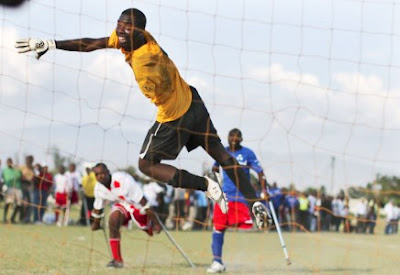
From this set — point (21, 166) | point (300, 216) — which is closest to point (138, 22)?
point (21, 166)

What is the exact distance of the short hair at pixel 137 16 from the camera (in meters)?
6.94

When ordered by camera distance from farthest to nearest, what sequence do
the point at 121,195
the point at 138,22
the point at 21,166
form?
1. the point at 21,166
2. the point at 121,195
3. the point at 138,22

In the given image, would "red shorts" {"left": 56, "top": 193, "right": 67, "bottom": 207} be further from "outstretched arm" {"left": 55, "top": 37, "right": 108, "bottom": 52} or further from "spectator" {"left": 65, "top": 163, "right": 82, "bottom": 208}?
"outstretched arm" {"left": 55, "top": 37, "right": 108, "bottom": 52}

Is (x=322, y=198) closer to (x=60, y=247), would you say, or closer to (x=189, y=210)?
(x=189, y=210)

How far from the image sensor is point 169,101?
710 cm

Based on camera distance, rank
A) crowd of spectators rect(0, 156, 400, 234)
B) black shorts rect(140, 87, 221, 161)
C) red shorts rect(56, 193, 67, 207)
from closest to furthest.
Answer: black shorts rect(140, 87, 221, 161) < crowd of spectators rect(0, 156, 400, 234) < red shorts rect(56, 193, 67, 207)

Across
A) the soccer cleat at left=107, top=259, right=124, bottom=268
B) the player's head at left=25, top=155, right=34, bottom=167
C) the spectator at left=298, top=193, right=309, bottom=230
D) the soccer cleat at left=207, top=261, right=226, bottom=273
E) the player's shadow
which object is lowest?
the soccer cleat at left=107, top=259, right=124, bottom=268

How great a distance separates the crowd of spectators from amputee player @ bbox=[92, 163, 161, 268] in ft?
18.5

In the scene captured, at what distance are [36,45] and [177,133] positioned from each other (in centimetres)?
146

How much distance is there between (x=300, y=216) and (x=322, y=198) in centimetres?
190

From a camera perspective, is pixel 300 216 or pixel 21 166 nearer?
pixel 21 166

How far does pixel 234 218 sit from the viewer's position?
1064 cm

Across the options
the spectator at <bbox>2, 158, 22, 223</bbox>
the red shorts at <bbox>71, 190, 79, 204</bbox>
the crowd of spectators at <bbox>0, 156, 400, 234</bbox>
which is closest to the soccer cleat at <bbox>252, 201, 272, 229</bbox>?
the crowd of spectators at <bbox>0, 156, 400, 234</bbox>

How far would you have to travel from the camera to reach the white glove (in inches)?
277
